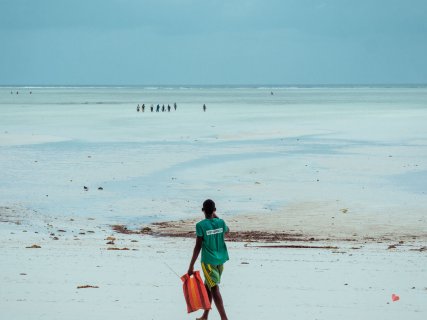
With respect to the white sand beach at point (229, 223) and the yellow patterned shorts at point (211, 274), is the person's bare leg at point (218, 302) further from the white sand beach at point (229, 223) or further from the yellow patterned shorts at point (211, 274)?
the white sand beach at point (229, 223)

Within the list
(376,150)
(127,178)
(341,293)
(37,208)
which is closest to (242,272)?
(341,293)

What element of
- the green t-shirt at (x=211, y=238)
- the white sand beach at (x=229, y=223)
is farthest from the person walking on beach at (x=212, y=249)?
the white sand beach at (x=229, y=223)

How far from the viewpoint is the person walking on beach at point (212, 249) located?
9.01 metres

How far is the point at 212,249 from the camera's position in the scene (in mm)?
9062

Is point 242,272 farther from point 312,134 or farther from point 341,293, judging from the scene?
point 312,134

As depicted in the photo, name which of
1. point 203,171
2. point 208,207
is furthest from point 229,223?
point 203,171

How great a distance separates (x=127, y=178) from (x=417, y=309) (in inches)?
712

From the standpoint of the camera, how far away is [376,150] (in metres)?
37.4

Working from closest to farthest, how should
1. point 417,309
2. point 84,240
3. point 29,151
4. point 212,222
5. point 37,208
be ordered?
point 212,222
point 417,309
point 84,240
point 37,208
point 29,151

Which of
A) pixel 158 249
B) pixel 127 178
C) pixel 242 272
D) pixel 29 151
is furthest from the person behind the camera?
pixel 29 151

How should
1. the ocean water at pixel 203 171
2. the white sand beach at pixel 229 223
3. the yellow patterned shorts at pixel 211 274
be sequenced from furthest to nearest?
1. the ocean water at pixel 203 171
2. the white sand beach at pixel 229 223
3. the yellow patterned shorts at pixel 211 274

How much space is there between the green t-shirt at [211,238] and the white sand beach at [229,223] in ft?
3.01

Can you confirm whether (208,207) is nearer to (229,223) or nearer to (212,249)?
(212,249)

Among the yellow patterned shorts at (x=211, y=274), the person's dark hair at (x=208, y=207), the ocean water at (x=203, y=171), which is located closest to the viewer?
the person's dark hair at (x=208, y=207)
